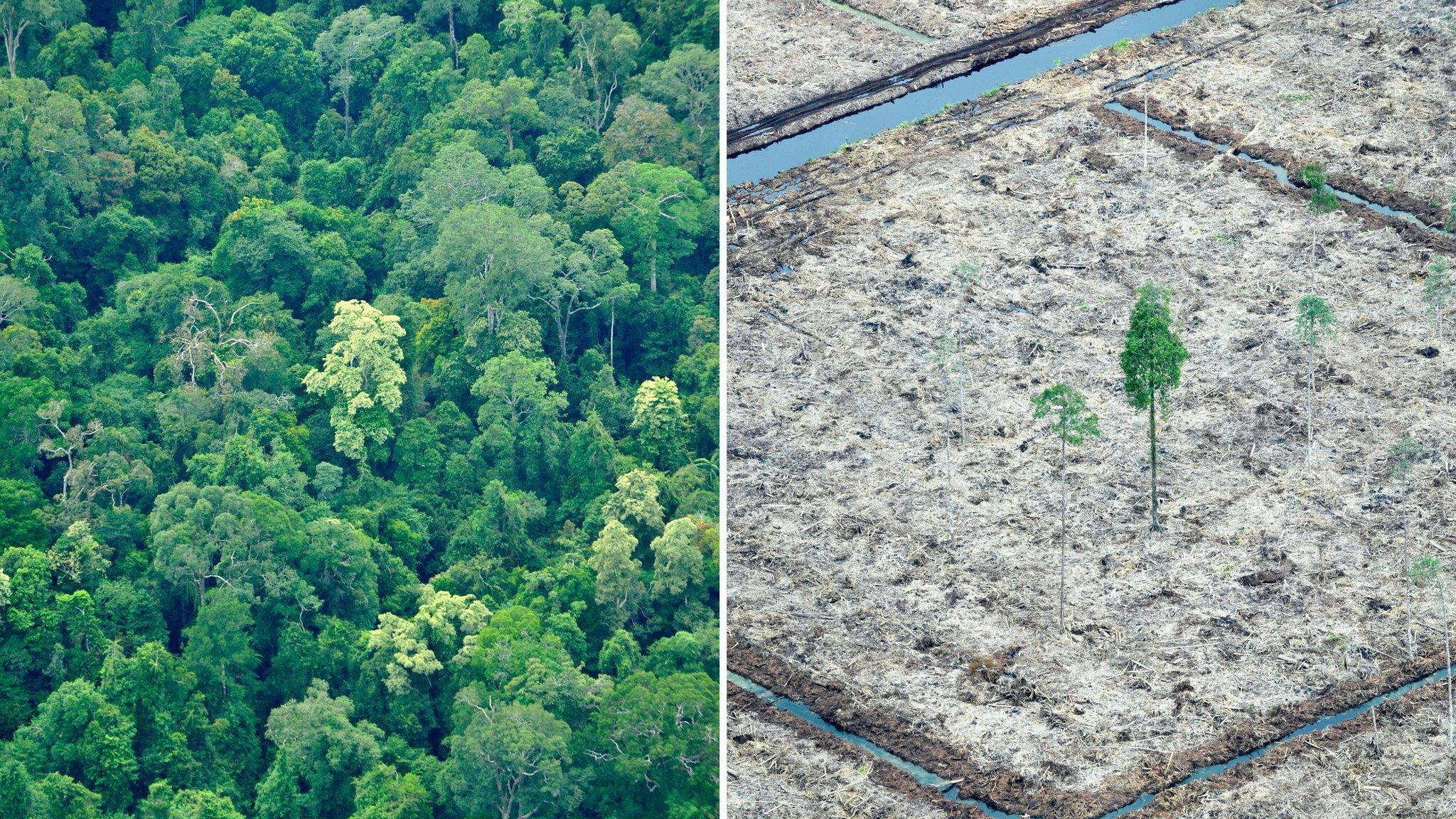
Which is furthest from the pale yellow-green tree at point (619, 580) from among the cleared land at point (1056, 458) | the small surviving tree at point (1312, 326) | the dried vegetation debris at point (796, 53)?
the small surviving tree at point (1312, 326)

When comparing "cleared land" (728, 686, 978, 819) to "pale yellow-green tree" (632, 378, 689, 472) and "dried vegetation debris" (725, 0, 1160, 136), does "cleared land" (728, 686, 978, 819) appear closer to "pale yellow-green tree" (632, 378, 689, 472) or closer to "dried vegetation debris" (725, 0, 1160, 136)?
"pale yellow-green tree" (632, 378, 689, 472)

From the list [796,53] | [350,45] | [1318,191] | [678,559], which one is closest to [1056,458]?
[1318,191]

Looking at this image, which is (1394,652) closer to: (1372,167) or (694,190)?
(1372,167)

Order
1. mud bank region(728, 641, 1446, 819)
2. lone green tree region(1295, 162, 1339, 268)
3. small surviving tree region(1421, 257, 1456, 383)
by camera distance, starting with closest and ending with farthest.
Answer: mud bank region(728, 641, 1446, 819) → small surviving tree region(1421, 257, 1456, 383) → lone green tree region(1295, 162, 1339, 268)

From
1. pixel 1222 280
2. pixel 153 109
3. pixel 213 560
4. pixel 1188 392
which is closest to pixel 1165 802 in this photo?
pixel 1188 392

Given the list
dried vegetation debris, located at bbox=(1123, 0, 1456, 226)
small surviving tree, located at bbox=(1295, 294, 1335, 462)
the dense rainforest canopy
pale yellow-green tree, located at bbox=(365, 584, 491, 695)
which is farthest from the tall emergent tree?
small surviving tree, located at bbox=(1295, 294, 1335, 462)

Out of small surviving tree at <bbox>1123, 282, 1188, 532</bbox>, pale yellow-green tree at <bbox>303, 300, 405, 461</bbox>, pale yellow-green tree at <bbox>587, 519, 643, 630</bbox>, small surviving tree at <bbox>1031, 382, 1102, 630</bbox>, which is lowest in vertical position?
pale yellow-green tree at <bbox>587, 519, 643, 630</bbox>

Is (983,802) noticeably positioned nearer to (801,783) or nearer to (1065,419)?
(801,783)
